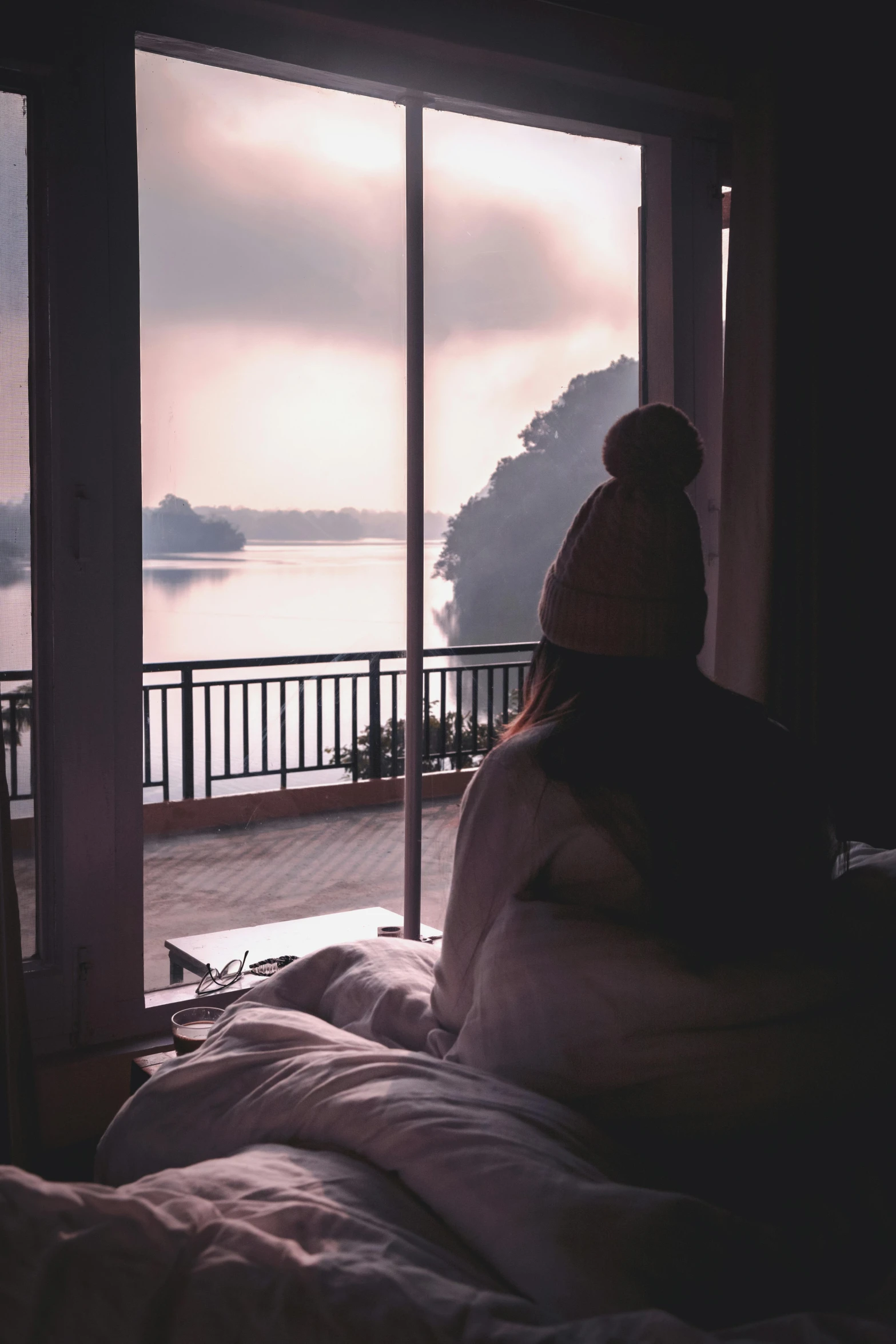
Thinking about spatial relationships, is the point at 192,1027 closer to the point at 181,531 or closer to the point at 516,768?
the point at 516,768

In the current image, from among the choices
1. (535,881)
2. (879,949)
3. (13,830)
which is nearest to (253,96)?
(13,830)

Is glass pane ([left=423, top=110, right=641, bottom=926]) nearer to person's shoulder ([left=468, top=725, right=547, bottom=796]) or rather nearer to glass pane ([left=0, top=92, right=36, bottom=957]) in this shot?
glass pane ([left=0, top=92, right=36, bottom=957])

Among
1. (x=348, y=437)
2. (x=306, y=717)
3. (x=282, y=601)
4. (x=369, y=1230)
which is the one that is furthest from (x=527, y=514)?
(x=369, y=1230)

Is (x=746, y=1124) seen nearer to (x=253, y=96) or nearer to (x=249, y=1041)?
(x=249, y=1041)

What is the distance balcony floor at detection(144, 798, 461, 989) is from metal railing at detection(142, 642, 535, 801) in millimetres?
140

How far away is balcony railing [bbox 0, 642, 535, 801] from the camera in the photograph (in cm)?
279

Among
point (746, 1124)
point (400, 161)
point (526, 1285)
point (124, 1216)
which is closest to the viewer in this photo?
point (124, 1216)

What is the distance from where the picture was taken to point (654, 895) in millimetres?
1252

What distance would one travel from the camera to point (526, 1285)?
0.83 meters

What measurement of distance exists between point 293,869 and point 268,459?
1.06 meters

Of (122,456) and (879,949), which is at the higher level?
(122,456)

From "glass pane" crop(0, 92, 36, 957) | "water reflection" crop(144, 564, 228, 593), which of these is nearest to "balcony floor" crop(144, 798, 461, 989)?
"glass pane" crop(0, 92, 36, 957)

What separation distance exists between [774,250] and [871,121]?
39cm

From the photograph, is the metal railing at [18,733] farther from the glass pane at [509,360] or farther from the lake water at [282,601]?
the glass pane at [509,360]
